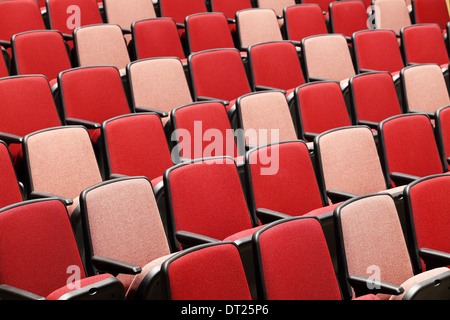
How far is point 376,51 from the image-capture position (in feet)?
3.21

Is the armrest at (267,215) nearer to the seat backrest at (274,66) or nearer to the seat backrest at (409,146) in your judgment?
the seat backrest at (409,146)

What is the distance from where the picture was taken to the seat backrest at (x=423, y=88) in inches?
33.6

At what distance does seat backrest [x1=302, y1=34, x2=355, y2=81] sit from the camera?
923 millimetres

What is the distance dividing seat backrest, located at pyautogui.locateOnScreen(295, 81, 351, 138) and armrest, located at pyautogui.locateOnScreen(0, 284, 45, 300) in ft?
1.43

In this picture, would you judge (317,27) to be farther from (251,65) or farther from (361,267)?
(361,267)

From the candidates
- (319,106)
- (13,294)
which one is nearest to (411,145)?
(319,106)

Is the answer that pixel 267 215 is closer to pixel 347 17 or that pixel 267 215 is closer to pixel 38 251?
pixel 38 251

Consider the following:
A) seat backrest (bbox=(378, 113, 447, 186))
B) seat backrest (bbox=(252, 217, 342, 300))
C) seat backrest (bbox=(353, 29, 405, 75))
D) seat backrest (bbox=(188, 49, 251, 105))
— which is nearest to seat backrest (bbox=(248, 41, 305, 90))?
seat backrest (bbox=(188, 49, 251, 105))

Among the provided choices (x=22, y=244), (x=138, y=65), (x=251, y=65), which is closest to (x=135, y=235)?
(x=22, y=244)

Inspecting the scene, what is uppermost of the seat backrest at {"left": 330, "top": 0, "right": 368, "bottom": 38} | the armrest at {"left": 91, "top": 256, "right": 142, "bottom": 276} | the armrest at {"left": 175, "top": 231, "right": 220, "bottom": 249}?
the seat backrest at {"left": 330, "top": 0, "right": 368, "bottom": 38}

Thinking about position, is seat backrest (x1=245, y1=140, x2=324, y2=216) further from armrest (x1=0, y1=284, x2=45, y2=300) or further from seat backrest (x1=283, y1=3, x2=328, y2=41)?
seat backrest (x1=283, y1=3, x2=328, y2=41)

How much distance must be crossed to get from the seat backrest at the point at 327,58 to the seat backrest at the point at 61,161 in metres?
0.42

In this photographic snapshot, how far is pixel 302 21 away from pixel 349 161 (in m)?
→ 0.47

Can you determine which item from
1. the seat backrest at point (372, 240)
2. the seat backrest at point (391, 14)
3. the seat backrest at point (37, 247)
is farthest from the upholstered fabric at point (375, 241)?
the seat backrest at point (391, 14)
